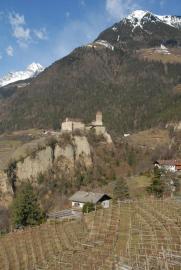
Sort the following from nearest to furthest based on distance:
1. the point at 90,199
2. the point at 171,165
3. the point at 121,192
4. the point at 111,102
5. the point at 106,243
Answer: the point at 106,243, the point at 121,192, the point at 90,199, the point at 171,165, the point at 111,102

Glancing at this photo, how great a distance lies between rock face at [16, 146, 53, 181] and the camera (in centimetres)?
6731

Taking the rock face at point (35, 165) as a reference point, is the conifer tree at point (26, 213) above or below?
below

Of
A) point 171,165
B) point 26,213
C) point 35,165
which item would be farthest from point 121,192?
point 35,165

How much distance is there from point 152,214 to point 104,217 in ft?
13.7

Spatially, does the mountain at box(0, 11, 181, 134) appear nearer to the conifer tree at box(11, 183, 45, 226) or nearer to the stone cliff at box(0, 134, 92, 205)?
the stone cliff at box(0, 134, 92, 205)

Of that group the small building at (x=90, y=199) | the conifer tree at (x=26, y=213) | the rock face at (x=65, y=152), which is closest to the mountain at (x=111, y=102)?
the rock face at (x=65, y=152)

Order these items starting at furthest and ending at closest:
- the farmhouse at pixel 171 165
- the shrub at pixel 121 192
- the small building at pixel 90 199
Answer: the farmhouse at pixel 171 165 < the small building at pixel 90 199 < the shrub at pixel 121 192

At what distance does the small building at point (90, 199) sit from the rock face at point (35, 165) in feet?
53.2

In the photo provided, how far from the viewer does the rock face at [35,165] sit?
67.3m

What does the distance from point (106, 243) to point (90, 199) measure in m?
23.2

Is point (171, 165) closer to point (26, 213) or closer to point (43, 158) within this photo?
point (43, 158)

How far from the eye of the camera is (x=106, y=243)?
2816 centimetres

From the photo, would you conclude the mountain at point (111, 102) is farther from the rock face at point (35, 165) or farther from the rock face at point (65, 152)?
the rock face at point (35, 165)

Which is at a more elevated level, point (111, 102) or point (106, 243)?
point (111, 102)
